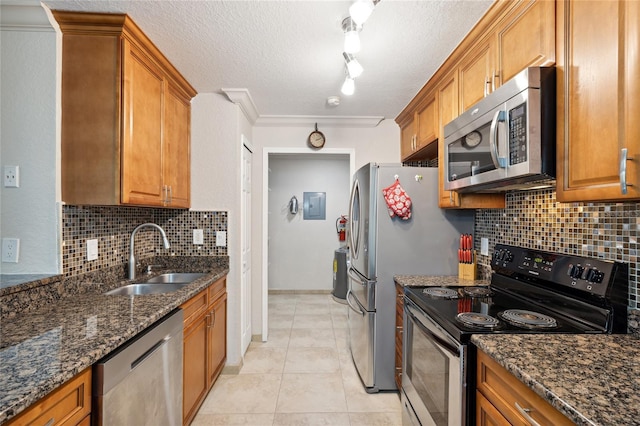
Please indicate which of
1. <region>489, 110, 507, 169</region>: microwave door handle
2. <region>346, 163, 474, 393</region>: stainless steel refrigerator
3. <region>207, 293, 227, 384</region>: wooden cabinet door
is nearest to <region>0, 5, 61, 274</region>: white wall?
<region>207, 293, 227, 384</region>: wooden cabinet door

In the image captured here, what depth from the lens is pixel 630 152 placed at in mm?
890

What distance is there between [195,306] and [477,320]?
1581 mm

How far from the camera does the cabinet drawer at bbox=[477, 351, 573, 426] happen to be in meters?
0.83

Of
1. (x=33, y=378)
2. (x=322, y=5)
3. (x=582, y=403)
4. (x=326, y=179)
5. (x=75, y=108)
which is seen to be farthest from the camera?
(x=326, y=179)

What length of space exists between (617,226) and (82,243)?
2.62m

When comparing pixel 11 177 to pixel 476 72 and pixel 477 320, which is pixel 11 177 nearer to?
pixel 477 320

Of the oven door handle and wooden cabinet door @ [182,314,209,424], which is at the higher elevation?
the oven door handle

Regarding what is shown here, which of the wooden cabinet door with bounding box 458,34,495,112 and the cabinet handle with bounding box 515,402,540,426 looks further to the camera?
the wooden cabinet door with bounding box 458,34,495,112

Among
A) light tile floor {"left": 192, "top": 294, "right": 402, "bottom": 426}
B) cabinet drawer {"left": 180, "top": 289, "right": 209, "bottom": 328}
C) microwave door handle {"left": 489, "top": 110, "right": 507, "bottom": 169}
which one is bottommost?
light tile floor {"left": 192, "top": 294, "right": 402, "bottom": 426}

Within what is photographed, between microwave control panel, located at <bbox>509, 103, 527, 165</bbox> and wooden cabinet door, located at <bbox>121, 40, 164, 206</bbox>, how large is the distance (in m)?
1.90

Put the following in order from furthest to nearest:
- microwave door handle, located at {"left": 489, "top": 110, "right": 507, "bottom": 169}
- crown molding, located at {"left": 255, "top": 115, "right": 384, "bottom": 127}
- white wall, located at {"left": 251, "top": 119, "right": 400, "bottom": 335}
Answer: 1. white wall, located at {"left": 251, "top": 119, "right": 400, "bottom": 335}
2. crown molding, located at {"left": 255, "top": 115, "right": 384, "bottom": 127}
3. microwave door handle, located at {"left": 489, "top": 110, "right": 507, "bottom": 169}

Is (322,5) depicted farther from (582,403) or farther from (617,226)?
(582,403)

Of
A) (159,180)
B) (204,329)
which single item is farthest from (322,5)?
(204,329)

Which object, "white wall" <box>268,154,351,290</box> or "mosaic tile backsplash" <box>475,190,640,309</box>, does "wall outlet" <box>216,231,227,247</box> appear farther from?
"white wall" <box>268,154,351,290</box>
